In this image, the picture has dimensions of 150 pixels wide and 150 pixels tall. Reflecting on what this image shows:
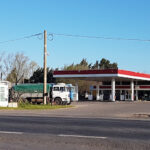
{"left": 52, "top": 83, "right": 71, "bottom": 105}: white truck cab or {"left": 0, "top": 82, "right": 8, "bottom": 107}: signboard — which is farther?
{"left": 52, "top": 83, "right": 71, "bottom": 105}: white truck cab

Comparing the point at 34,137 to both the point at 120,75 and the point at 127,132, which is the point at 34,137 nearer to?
the point at 127,132

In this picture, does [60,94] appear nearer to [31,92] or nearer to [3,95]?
[31,92]

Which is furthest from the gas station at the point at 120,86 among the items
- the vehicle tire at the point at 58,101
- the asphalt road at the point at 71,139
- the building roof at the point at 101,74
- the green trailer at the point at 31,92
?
the asphalt road at the point at 71,139

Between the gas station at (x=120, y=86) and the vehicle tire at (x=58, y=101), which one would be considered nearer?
the vehicle tire at (x=58, y=101)

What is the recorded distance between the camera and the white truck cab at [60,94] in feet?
143

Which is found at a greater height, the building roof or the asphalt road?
the building roof

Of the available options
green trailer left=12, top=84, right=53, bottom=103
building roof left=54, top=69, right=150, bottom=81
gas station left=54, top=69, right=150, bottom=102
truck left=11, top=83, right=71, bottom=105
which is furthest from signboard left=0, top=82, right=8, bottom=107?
gas station left=54, top=69, right=150, bottom=102

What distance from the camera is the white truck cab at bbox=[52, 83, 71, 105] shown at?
4362cm

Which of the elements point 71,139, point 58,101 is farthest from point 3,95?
point 71,139

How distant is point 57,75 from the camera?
200ft

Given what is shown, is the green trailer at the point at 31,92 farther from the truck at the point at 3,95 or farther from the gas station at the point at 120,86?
the gas station at the point at 120,86

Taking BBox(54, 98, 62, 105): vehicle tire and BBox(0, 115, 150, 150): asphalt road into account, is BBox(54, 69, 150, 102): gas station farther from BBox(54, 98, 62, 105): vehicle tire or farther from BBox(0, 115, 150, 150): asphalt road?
BBox(0, 115, 150, 150): asphalt road

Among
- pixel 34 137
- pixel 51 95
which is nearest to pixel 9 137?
pixel 34 137

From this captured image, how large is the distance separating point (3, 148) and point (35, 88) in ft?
117
